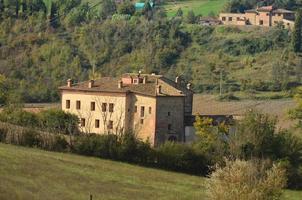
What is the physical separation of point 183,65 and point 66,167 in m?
62.8

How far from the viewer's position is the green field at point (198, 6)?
5502 inches

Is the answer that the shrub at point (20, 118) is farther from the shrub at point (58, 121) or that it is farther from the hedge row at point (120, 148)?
the hedge row at point (120, 148)

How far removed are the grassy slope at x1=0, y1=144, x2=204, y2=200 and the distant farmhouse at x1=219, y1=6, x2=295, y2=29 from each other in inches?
3195

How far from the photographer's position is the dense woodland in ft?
315

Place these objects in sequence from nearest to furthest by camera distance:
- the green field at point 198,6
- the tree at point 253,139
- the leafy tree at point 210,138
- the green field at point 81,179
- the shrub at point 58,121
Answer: the green field at point 81,179 → the leafy tree at point 210,138 → the tree at point 253,139 → the shrub at point 58,121 → the green field at point 198,6

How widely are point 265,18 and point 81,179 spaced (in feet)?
291

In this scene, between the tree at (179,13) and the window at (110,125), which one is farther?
the tree at (179,13)

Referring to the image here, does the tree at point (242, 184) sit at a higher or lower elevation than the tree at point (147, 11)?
lower

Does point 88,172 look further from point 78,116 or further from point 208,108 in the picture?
point 208,108

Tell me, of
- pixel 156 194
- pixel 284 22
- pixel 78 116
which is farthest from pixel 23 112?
pixel 284 22

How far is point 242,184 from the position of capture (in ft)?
106

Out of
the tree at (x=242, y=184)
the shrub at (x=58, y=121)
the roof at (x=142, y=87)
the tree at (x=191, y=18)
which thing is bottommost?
the tree at (x=242, y=184)

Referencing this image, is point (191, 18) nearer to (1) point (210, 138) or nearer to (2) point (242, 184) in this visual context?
(1) point (210, 138)

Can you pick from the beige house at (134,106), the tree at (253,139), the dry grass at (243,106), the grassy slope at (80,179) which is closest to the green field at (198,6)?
the dry grass at (243,106)
